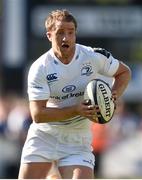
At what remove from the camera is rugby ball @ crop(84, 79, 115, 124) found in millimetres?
9164

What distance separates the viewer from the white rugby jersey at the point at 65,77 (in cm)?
934

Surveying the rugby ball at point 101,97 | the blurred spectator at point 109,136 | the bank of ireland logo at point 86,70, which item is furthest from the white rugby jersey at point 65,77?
the blurred spectator at point 109,136

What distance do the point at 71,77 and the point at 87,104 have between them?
1.29 ft

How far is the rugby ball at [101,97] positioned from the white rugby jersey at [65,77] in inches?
8.0

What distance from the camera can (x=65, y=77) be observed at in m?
9.42

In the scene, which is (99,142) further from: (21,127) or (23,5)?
(23,5)

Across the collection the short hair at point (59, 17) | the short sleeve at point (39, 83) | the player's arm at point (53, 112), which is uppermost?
the short hair at point (59, 17)

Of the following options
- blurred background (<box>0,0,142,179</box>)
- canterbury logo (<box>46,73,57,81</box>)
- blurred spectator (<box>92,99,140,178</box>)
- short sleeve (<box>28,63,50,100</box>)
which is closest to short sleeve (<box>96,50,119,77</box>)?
canterbury logo (<box>46,73,57,81</box>)

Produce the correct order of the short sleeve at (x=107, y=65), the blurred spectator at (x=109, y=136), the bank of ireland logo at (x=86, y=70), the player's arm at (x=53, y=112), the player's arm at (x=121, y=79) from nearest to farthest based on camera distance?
the player's arm at (x=53, y=112)
the bank of ireland logo at (x=86, y=70)
the short sleeve at (x=107, y=65)
the player's arm at (x=121, y=79)
the blurred spectator at (x=109, y=136)

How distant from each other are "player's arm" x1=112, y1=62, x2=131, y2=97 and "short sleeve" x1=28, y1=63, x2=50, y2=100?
0.78m

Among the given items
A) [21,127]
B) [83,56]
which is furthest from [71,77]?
[21,127]

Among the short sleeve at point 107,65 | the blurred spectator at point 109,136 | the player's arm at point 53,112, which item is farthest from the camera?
the blurred spectator at point 109,136

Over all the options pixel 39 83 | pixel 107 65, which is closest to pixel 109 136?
pixel 107 65

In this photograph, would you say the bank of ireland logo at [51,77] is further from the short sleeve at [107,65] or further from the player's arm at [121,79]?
the player's arm at [121,79]
